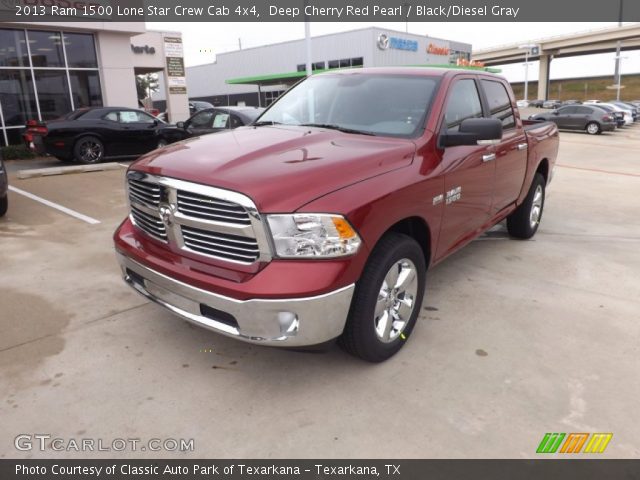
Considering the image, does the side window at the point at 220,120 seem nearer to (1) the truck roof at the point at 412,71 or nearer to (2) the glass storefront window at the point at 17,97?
(1) the truck roof at the point at 412,71

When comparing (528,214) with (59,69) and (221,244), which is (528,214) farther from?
(59,69)

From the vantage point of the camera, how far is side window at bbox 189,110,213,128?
10.4 m

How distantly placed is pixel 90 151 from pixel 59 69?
543 centimetres

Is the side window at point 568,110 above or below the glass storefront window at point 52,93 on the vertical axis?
below

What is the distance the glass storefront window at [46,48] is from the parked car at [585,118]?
69.2ft

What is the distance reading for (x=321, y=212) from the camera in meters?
2.62

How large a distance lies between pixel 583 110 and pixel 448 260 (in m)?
25.1

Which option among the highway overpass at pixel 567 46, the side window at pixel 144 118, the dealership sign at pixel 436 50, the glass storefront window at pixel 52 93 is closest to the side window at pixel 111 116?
the side window at pixel 144 118

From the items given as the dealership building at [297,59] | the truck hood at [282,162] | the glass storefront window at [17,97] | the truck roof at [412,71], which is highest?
the dealership building at [297,59]

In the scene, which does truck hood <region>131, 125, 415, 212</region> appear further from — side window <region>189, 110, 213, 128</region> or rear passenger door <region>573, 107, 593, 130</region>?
rear passenger door <region>573, 107, 593, 130</region>

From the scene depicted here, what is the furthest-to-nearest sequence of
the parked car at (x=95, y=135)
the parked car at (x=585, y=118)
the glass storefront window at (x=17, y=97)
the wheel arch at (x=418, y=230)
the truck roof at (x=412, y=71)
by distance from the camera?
1. the parked car at (x=585, y=118)
2. the glass storefront window at (x=17, y=97)
3. the parked car at (x=95, y=135)
4. the truck roof at (x=412, y=71)
5. the wheel arch at (x=418, y=230)

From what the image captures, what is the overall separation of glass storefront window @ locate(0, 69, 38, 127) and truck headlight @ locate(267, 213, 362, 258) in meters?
15.9

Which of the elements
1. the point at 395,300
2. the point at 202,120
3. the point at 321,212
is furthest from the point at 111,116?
the point at 321,212

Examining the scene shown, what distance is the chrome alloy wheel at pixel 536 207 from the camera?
5.89 meters
